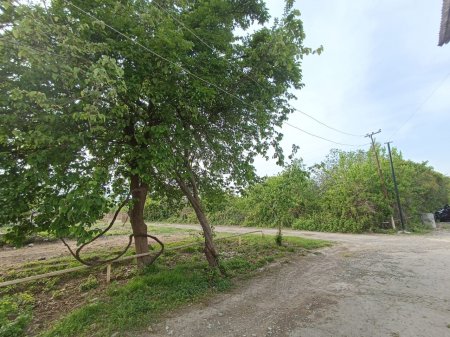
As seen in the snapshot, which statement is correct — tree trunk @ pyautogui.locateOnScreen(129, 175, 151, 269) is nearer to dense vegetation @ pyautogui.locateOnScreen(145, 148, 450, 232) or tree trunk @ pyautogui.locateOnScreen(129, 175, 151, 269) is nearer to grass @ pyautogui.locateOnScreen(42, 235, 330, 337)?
grass @ pyautogui.locateOnScreen(42, 235, 330, 337)

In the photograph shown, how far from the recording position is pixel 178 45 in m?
4.49

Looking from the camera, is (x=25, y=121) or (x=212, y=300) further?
(x=212, y=300)

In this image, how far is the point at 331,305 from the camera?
473 centimetres

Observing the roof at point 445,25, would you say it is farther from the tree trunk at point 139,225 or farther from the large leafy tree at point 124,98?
the tree trunk at point 139,225

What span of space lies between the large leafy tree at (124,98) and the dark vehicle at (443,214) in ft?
67.7

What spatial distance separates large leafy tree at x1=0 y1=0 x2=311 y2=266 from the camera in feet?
11.7

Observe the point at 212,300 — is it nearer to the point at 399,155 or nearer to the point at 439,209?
the point at 399,155

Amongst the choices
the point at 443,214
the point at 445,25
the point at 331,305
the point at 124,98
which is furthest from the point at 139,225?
the point at 443,214

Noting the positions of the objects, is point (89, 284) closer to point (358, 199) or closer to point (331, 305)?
point (331, 305)

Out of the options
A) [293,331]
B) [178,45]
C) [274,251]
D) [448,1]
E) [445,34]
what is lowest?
[293,331]

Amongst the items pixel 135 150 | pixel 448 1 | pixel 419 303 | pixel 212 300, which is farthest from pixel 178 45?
pixel 419 303

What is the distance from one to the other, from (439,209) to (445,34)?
921 inches

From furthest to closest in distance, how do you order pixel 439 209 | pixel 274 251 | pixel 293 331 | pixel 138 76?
pixel 439 209
pixel 274 251
pixel 138 76
pixel 293 331

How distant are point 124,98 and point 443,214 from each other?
974 inches
